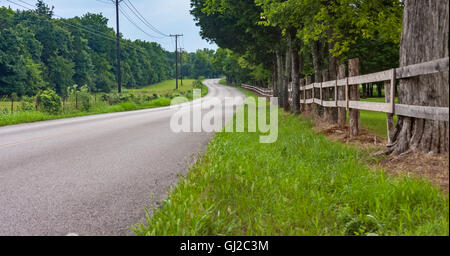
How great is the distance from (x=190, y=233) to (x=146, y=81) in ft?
368

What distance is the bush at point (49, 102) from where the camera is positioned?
18.1 metres

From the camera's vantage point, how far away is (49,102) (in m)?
18.3

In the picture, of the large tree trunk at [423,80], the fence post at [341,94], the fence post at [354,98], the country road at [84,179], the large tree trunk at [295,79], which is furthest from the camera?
the large tree trunk at [295,79]

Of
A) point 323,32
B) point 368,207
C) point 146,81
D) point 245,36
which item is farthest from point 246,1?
point 146,81

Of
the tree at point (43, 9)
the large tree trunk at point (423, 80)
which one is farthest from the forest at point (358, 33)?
the tree at point (43, 9)

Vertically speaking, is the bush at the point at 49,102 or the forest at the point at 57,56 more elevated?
the forest at the point at 57,56

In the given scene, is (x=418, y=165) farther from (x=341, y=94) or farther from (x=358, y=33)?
(x=358, y=33)

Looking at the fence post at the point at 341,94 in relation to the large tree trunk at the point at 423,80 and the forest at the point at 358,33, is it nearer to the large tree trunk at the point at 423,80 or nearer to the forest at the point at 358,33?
the forest at the point at 358,33

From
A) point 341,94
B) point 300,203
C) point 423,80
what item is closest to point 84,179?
point 300,203

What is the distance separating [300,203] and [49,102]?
59.4 ft

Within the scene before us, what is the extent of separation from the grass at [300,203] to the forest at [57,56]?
90.2ft

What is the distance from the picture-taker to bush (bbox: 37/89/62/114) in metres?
18.1

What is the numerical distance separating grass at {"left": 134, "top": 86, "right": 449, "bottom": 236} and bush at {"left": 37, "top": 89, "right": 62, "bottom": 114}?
16.0m
